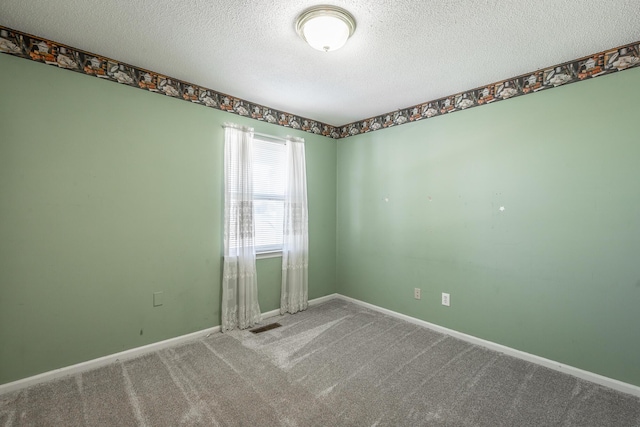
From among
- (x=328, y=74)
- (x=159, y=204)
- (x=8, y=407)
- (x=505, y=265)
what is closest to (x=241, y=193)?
(x=159, y=204)

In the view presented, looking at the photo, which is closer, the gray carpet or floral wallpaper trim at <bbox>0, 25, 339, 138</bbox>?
the gray carpet

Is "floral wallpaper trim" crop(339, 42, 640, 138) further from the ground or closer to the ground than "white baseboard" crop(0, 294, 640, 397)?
further from the ground

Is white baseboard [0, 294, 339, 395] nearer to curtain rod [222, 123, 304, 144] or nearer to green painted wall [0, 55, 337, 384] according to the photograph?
green painted wall [0, 55, 337, 384]

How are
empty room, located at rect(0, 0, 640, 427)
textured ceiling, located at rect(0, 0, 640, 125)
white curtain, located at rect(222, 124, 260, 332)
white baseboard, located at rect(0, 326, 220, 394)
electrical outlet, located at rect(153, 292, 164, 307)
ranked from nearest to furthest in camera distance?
textured ceiling, located at rect(0, 0, 640, 125) → empty room, located at rect(0, 0, 640, 427) → white baseboard, located at rect(0, 326, 220, 394) → electrical outlet, located at rect(153, 292, 164, 307) → white curtain, located at rect(222, 124, 260, 332)

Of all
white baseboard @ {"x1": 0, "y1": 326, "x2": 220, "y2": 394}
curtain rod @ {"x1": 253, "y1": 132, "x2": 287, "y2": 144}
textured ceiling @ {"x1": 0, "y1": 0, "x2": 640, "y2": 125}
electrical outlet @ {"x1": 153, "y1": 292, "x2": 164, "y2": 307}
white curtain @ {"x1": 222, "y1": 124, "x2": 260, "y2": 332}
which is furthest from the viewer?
curtain rod @ {"x1": 253, "y1": 132, "x2": 287, "y2": 144}

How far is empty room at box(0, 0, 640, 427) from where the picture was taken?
1821 mm

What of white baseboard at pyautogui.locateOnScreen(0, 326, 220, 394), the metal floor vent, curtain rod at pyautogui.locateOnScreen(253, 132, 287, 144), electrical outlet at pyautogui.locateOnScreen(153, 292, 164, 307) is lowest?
the metal floor vent

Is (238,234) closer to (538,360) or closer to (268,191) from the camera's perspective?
(268,191)

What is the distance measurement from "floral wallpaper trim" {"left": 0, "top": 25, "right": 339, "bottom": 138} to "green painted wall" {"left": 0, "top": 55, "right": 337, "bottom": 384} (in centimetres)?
7

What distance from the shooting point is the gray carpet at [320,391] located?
174 cm

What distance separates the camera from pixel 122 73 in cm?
238

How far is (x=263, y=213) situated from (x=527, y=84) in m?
2.85

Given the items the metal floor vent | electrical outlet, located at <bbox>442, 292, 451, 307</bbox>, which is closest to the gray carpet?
the metal floor vent

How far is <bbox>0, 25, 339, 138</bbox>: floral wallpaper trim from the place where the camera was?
199 centimetres
